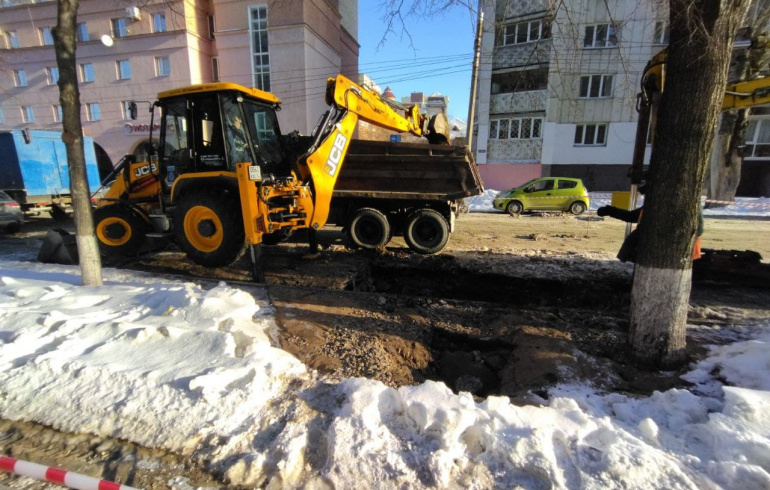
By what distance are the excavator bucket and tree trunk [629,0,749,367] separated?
4.82 m

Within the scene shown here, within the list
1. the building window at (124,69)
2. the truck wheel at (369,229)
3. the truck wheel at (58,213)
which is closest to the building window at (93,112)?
the building window at (124,69)

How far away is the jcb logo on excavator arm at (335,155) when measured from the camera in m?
6.18

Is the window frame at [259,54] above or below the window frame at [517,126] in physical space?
above

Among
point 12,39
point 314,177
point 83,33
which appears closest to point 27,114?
point 12,39

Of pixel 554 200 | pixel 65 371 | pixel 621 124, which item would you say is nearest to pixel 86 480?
pixel 65 371

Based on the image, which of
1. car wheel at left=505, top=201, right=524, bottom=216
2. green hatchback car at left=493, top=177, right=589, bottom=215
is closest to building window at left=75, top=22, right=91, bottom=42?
green hatchback car at left=493, top=177, right=589, bottom=215

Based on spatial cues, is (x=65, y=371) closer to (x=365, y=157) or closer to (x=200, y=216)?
(x=200, y=216)

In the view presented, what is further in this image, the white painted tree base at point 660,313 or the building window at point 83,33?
the building window at point 83,33

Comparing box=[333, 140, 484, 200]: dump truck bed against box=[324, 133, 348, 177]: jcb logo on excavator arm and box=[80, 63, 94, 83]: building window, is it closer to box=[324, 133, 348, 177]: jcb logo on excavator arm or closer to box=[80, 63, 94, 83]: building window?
box=[324, 133, 348, 177]: jcb logo on excavator arm

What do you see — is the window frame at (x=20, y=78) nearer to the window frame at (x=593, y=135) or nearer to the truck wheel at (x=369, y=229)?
the truck wheel at (x=369, y=229)

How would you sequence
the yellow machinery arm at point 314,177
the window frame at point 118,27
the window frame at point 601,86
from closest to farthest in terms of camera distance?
the yellow machinery arm at point 314,177, the window frame at point 601,86, the window frame at point 118,27

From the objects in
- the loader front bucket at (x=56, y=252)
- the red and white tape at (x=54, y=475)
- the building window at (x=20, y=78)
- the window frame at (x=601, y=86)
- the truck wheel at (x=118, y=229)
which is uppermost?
the building window at (x=20, y=78)

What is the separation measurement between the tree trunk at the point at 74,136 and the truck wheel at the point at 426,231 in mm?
5271

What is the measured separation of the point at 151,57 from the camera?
2372 cm
